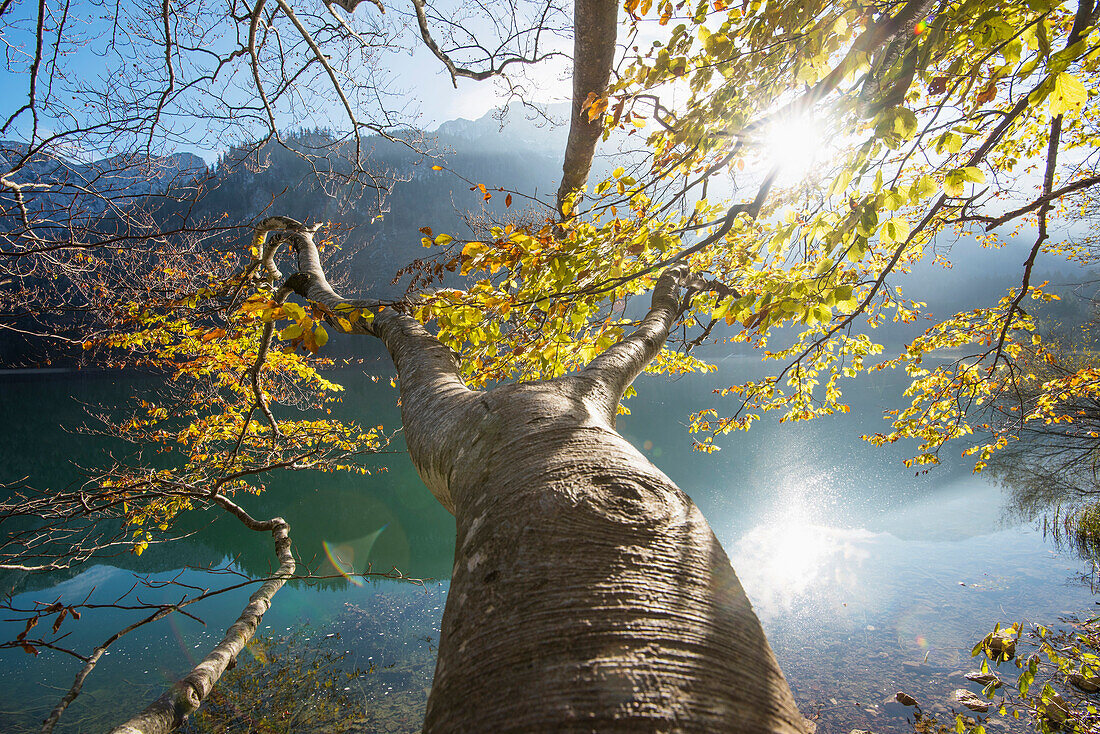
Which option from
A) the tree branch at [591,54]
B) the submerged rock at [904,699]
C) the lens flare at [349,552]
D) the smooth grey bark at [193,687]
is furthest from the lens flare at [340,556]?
the tree branch at [591,54]

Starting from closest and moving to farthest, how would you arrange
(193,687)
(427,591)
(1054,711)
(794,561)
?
(193,687) < (1054,711) < (427,591) < (794,561)

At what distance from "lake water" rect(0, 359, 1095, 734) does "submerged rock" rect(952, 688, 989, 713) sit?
172mm

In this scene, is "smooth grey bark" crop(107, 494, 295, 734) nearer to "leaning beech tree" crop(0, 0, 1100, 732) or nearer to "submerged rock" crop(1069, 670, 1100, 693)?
"leaning beech tree" crop(0, 0, 1100, 732)

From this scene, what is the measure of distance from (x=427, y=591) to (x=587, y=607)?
21.7 feet

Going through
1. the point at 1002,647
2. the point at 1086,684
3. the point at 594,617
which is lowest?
the point at 1086,684

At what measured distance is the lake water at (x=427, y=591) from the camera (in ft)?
20.6

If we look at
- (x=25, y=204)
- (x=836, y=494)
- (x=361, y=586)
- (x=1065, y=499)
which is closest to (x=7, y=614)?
(x=361, y=586)

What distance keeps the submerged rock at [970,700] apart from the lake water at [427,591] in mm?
172

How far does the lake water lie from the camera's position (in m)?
6.28

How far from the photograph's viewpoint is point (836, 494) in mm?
16109

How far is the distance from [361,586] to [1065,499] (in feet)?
64.3

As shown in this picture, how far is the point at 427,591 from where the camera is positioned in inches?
249

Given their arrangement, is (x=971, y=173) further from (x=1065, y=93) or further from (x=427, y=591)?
(x=427, y=591)

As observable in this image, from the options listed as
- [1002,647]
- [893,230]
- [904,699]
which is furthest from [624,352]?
[904,699]
